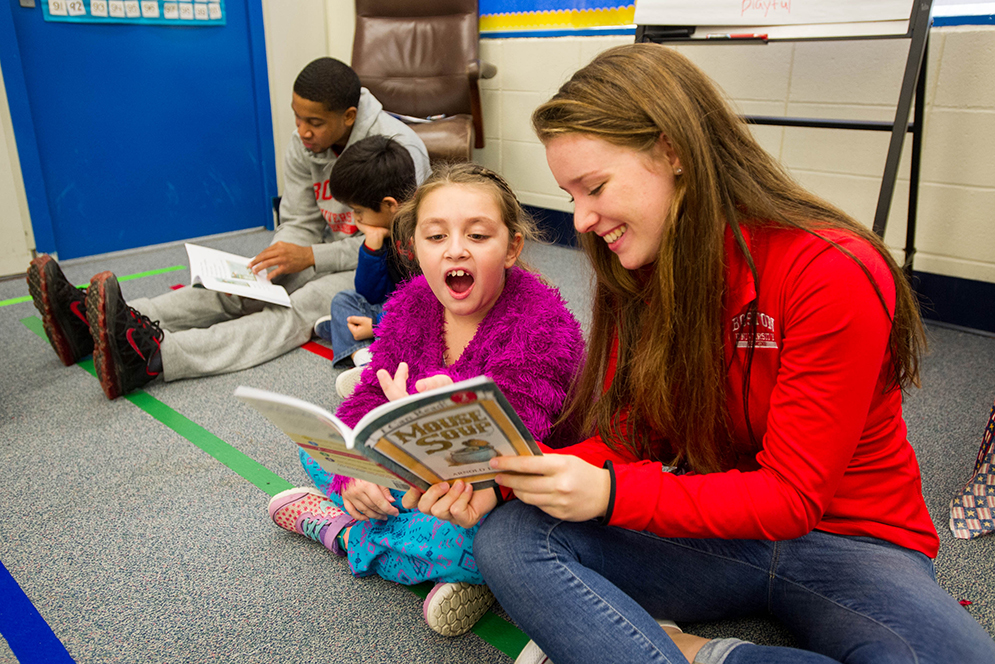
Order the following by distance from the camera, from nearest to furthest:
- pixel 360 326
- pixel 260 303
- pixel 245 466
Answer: pixel 245 466 → pixel 360 326 → pixel 260 303

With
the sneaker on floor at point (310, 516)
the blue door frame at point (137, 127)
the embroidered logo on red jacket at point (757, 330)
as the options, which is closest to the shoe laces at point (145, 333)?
the sneaker on floor at point (310, 516)

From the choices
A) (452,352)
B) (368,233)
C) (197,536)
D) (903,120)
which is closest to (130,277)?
(368,233)

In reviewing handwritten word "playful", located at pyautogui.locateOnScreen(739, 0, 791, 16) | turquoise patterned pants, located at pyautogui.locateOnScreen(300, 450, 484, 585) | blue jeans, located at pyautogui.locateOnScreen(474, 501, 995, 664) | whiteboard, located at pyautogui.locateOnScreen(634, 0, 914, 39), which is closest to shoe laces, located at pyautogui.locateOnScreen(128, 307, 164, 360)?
turquoise patterned pants, located at pyautogui.locateOnScreen(300, 450, 484, 585)

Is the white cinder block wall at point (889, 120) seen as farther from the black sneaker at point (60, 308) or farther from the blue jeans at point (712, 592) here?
the black sneaker at point (60, 308)

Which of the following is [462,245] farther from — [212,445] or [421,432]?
[212,445]

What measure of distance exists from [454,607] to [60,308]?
1353 millimetres

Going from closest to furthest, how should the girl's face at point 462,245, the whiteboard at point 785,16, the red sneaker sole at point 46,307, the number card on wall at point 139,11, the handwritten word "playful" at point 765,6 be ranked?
the girl's face at point 462,245 → the red sneaker sole at point 46,307 → the whiteboard at point 785,16 → the handwritten word "playful" at point 765,6 → the number card on wall at point 139,11

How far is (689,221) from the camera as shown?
0.73 meters

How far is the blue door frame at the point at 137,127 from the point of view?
2480 millimetres

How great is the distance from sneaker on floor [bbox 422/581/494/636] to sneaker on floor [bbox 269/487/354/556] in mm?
216

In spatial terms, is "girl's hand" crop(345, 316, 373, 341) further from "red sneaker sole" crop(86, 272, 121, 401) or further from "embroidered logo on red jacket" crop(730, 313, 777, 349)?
A: "embroidered logo on red jacket" crop(730, 313, 777, 349)

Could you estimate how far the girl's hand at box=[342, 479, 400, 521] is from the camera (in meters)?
0.94

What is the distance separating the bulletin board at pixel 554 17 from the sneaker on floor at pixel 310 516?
211 centimetres

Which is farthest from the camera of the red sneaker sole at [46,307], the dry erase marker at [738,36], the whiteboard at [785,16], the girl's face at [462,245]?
the dry erase marker at [738,36]
